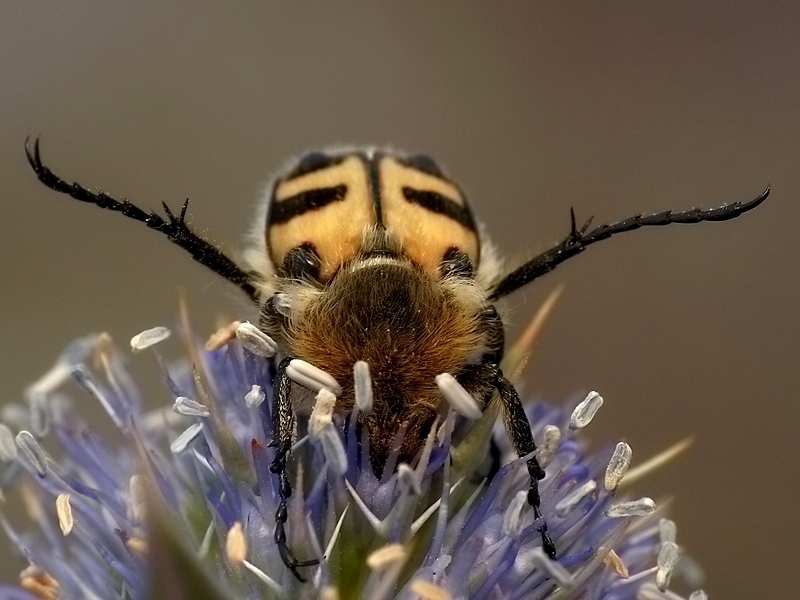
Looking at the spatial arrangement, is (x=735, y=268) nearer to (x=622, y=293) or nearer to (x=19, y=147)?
(x=622, y=293)

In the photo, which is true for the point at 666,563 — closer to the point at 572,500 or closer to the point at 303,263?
the point at 572,500

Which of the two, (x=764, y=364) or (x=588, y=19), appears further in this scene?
(x=588, y=19)

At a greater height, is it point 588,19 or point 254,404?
point 588,19

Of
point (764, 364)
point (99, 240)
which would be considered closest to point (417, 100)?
point (99, 240)

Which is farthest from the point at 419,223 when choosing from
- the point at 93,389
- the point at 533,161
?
the point at 533,161

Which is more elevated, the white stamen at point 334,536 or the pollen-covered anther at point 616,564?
the white stamen at point 334,536

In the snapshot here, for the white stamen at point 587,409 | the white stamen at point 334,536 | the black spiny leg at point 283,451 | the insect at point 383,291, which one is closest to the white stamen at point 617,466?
the white stamen at point 587,409

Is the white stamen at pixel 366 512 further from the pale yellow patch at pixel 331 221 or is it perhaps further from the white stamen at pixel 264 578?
the pale yellow patch at pixel 331 221
